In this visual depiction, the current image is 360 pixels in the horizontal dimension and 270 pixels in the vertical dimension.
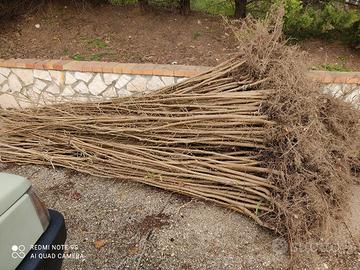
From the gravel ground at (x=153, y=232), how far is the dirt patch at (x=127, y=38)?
6.50 feet

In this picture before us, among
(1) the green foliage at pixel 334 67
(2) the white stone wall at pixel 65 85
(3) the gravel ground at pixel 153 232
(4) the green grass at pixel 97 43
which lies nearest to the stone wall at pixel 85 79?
(2) the white stone wall at pixel 65 85

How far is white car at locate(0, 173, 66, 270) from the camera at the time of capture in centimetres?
164

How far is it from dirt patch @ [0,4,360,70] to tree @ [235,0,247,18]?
0.28m

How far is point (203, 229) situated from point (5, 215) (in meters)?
1.62

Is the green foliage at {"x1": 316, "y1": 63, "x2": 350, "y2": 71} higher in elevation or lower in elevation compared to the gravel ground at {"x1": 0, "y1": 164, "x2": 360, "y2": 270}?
higher

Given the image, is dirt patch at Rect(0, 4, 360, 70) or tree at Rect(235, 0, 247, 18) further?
tree at Rect(235, 0, 247, 18)

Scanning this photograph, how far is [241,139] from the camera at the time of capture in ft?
9.86

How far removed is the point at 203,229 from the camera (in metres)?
2.91

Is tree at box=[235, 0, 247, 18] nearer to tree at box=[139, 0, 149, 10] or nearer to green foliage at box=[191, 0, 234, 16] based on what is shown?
green foliage at box=[191, 0, 234, 16]

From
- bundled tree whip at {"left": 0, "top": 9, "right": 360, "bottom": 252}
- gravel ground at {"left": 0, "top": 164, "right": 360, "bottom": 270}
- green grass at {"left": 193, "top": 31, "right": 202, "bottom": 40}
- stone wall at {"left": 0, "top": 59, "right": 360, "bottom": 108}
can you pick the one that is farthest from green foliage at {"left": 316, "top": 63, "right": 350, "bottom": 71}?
gravel ground at {"left": 0, "top": 164, "right": 360, "bottom": 270}

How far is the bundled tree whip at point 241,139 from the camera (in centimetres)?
273

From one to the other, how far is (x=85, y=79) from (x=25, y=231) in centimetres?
288

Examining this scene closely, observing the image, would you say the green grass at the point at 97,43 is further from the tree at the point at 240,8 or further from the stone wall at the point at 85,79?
the tree at the point at 240,8

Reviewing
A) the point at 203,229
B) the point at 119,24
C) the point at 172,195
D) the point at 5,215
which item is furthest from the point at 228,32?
the point at 5,215
